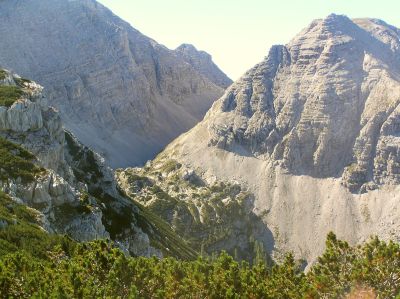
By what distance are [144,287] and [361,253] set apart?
23.6 metres

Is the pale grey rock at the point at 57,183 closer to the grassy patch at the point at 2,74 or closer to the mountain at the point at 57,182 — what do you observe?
the mountain at the point at 57,182

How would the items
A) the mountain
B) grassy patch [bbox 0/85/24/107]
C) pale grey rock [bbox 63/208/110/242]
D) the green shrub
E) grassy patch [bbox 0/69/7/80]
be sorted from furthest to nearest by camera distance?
grassy patch [bbox 0/69/7/80], grassy patch [bbox 0/85/24/107], pale grey rock [bbox 63/208/110/242], the mountain, the green shrub

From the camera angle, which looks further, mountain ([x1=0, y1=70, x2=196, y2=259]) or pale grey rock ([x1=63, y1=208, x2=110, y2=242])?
pale grey rock ([x1=63, y1=208, x2=110, y2=242])

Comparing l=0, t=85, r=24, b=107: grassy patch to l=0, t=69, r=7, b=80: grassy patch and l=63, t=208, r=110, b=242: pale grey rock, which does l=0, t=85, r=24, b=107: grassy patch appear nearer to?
l=0, t=69, r=7, b=80: grassy patch

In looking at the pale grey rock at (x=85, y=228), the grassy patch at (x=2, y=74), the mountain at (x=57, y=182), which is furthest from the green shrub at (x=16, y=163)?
the grassy patch at (x=2, y=74)

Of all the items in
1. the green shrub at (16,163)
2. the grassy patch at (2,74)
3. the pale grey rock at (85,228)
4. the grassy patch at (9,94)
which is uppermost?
the grassy patch at (2,74)

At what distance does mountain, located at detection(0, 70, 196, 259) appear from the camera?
82750 millimetres

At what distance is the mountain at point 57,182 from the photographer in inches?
Result: 3258

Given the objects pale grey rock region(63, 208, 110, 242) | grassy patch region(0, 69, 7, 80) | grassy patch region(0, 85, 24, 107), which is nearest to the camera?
pale grey rock region(63, 208, 110, 242)

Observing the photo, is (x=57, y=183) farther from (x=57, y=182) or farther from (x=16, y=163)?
(x=16, y=163)

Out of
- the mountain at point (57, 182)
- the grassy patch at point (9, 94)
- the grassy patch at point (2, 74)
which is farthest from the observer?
the grassy patch at point (2, 74)

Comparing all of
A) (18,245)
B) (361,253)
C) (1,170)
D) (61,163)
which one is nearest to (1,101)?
(61,163)

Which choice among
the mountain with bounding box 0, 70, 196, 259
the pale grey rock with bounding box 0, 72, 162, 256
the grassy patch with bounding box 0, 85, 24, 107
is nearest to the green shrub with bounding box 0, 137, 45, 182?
the mountain with bounding box 0, 70, 196, 259

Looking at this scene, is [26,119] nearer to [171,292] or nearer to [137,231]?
[137,231]
